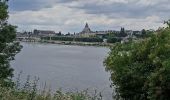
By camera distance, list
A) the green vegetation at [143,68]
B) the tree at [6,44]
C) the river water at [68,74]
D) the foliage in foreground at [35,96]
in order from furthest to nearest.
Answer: the river water at [68,74] < the tree at [6,44] < the green vegetation at [143,68] < the foliage in foreground at [35,96]

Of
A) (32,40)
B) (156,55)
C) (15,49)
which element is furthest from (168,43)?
(32,40)

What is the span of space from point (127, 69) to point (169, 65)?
176 inches

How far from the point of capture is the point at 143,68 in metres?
19.1

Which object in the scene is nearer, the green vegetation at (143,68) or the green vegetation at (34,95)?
the green vegetation at (34,95)

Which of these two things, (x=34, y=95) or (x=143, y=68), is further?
(x=143, y=68)

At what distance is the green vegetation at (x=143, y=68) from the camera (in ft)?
53.0

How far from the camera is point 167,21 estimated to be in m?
20.5

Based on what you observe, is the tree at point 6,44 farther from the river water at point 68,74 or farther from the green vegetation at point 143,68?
the green vegetation at point 143,68

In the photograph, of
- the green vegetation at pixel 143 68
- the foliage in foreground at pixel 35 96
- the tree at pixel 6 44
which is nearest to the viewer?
the foliage in foreground at pixel 35 96

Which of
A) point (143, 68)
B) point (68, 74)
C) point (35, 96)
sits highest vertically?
point (35, 96)

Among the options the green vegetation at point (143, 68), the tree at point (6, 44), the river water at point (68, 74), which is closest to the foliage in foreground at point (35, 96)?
the river water at point (68, 74)

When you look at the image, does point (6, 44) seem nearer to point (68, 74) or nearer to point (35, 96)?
point (35, 96)

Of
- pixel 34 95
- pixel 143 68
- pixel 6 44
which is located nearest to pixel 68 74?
pixel 6 44

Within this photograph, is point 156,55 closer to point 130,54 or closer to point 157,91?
point 157,91
